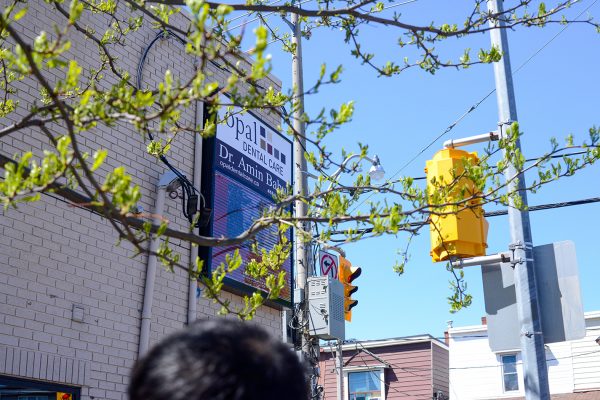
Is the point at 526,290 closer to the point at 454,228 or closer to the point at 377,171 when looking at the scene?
the point at 454,228

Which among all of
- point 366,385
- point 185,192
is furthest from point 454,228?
point 366,385

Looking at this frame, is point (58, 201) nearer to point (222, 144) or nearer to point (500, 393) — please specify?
point (222, 144)

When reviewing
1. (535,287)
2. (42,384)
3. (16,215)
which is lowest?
(42,384)

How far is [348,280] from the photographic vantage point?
12.3m

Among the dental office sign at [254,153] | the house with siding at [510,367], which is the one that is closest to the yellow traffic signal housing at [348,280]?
the dental office sign at [254,153]

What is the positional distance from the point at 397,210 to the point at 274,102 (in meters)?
1.05

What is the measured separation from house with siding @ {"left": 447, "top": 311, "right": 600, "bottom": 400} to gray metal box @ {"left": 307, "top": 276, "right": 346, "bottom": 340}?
49.6 ft

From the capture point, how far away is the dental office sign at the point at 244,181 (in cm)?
962

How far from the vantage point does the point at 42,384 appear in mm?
7215

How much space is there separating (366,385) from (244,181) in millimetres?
17905

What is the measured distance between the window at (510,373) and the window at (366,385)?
12.0ft

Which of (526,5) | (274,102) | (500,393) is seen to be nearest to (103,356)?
(274,102)

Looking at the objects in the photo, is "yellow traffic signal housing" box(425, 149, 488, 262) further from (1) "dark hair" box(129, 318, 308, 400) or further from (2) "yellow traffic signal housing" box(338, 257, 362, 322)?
(1) "dark hair" box(129, 318, 308, 400)

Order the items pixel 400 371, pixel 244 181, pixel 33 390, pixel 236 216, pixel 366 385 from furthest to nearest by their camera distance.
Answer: pixel 366 385 < pixel 400 371 < pixel 244 181 < pixel 236 216 < pixel 33 390
